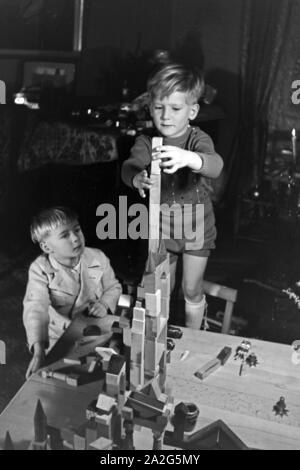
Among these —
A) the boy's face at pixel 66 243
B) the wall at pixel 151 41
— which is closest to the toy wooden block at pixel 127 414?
the boy's face at pixel 66 243

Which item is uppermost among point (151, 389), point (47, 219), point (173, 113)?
point (173, 113)

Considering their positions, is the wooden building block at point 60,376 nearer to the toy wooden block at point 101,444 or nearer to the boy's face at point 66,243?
the toy wooden block at point 101,444

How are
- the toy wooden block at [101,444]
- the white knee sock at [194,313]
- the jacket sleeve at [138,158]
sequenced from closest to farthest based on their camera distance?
the toy wooden block at [101,444]
the jacket sleeve at [138,158]
the white knee sock at [194,313]

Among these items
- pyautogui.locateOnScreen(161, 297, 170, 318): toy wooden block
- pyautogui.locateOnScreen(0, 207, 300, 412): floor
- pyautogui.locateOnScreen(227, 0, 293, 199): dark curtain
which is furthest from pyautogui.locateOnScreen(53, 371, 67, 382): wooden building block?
pyautogui.locateOnScreen(227, 0, 293, 199): dark curtain

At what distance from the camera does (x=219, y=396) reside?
3.54ft

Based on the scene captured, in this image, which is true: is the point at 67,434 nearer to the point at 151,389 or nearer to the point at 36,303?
the point at 151,389

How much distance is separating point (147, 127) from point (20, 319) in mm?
637

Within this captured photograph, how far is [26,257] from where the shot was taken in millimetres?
1416

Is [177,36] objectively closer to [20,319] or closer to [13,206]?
[13,206]

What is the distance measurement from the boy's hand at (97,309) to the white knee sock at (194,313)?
0.23 meters

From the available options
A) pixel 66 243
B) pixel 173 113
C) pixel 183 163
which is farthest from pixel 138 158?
pixel 66 243

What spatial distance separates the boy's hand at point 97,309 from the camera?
1.42 meters

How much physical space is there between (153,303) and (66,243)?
1.71ft

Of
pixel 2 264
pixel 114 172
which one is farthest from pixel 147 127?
pixel 2 264
